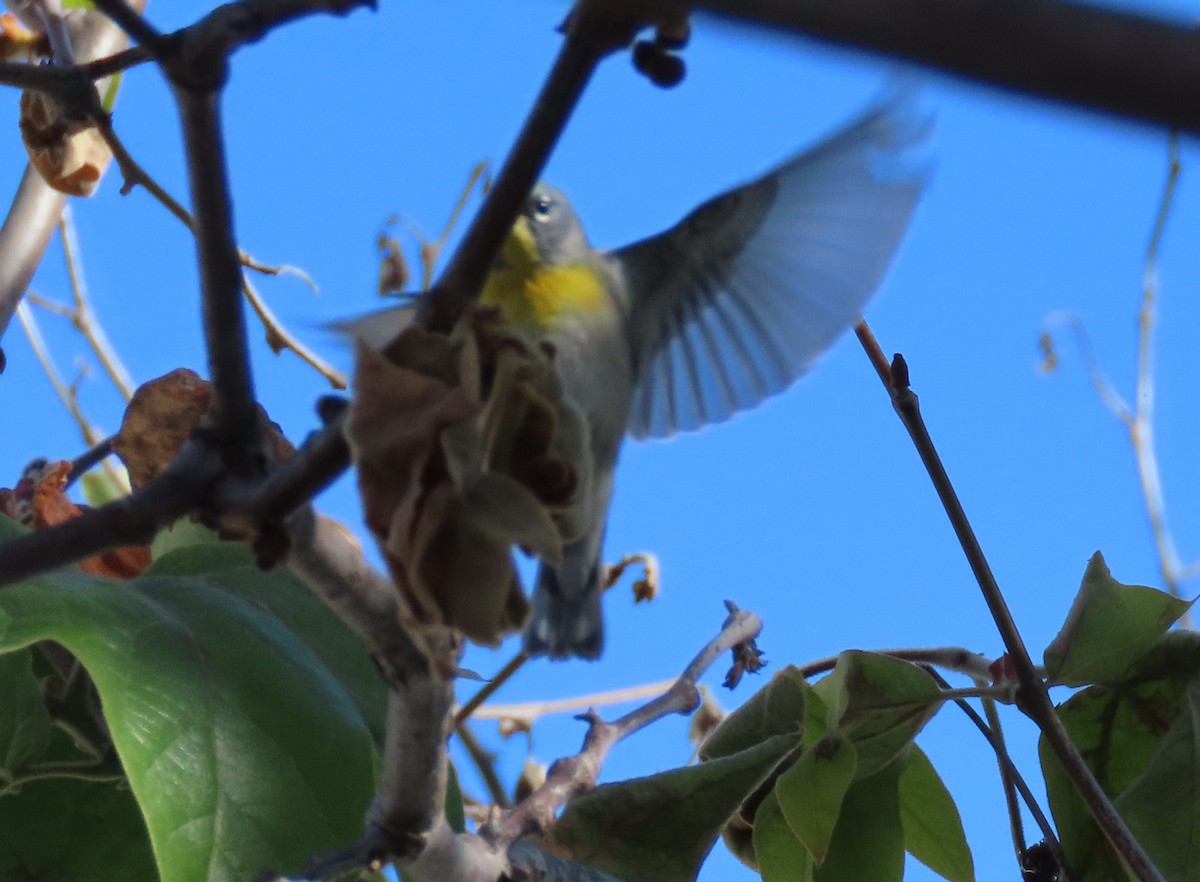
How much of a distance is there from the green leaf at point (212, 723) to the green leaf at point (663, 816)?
16cm

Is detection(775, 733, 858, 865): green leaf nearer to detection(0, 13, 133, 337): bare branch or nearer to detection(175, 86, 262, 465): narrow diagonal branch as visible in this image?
detection(175, 86, 262, 465): narrow diagonal branch

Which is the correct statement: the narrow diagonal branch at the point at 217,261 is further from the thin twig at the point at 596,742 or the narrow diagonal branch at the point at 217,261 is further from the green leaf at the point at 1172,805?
the green leaf at the point at 1172,805

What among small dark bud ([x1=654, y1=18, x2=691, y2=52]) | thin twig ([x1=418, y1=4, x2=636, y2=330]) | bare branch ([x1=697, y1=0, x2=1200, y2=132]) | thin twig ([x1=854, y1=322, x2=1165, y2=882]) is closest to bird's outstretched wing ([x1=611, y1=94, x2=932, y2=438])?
thin twig ([x1=854, y1=322, x2=1165, y2=882])

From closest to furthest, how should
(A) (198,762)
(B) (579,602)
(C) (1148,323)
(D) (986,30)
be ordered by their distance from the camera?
(D) (986,30) < (A) (198,762) < (B) (579,602) < (C) (1148,323)

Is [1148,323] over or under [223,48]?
over

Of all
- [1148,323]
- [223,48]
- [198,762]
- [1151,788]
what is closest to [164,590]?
[198,762]

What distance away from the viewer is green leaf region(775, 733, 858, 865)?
910 mm

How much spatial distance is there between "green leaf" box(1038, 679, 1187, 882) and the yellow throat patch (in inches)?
20.3

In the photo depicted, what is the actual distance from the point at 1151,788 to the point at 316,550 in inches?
29.3

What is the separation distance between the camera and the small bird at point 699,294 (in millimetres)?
993

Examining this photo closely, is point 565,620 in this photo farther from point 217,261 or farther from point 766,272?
point 217,261

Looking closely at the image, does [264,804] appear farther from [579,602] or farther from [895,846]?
[895,846]

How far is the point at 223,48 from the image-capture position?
48 centimetres

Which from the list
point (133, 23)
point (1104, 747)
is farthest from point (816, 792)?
point (133, 23)
